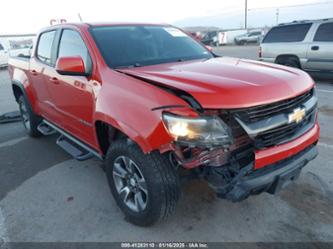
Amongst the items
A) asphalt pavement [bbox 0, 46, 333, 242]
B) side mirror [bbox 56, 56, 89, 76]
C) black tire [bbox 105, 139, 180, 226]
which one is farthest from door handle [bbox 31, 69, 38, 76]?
black tire [bbox 105, 139, 180, 226]

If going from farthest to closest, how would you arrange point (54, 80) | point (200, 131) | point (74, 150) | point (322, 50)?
point (322, 50), point (54, 80), point (74, 150), point (200, 131)

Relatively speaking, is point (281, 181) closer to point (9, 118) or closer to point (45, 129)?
point (45, 129)

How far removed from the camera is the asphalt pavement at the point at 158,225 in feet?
8.96

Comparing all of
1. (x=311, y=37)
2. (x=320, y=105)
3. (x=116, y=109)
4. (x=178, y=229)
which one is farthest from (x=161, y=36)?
(x=311, y=37)

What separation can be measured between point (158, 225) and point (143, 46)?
196cm

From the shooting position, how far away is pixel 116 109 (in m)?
2.62

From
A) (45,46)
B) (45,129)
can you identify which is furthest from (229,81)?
(45,129)

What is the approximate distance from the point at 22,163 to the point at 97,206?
6.03 feet

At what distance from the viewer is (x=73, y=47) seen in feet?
11.5

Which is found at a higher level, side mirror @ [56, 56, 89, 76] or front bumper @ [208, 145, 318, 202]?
side mirror @ [56, 56, 89, 76]

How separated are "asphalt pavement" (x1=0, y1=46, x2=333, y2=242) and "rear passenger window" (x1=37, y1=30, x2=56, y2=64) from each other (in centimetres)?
157

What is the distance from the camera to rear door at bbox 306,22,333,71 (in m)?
8.49

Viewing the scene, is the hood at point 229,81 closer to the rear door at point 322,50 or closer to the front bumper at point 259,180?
the front bumper at point 259,180

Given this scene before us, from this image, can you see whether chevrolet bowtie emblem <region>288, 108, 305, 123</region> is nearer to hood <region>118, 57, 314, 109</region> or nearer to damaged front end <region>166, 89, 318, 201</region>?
damaged front end <region>166, 89, 318, 201</region>
